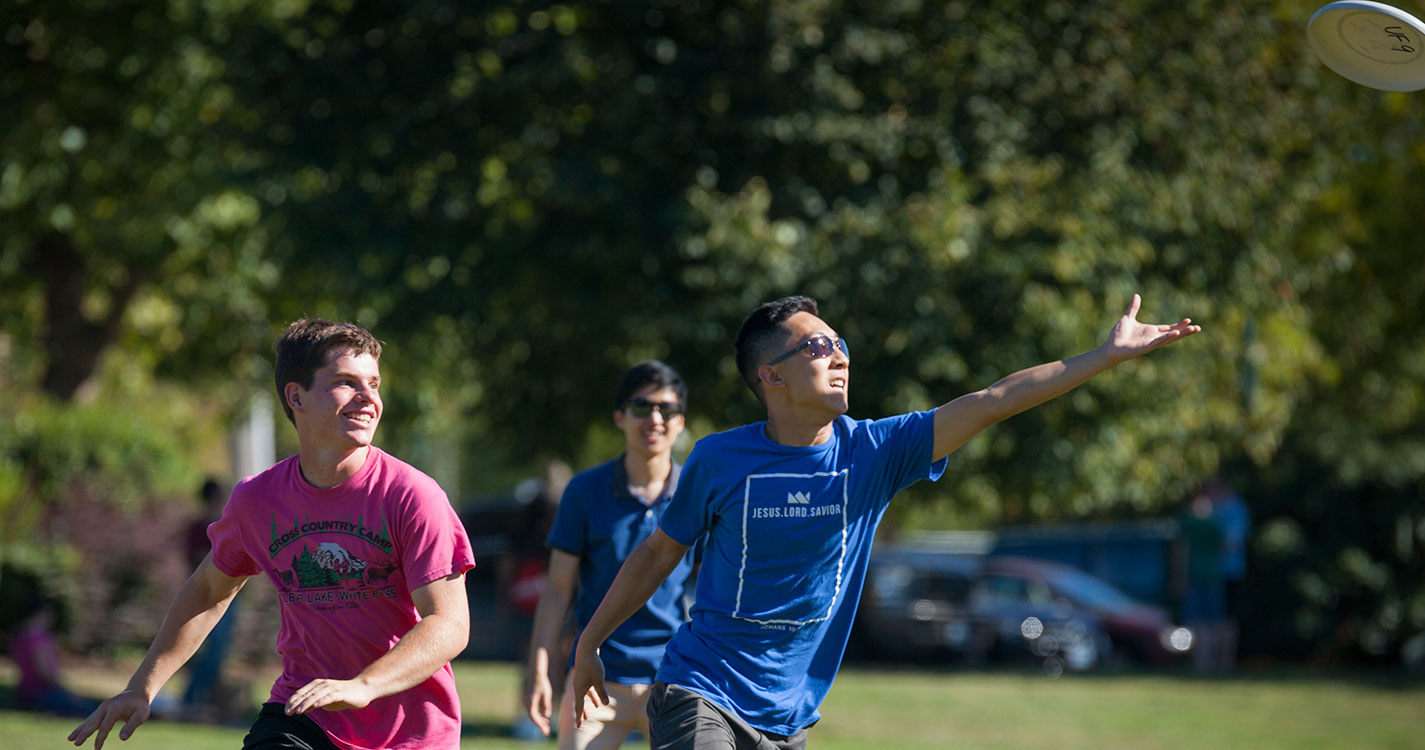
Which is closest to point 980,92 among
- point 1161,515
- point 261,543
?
point 261,543

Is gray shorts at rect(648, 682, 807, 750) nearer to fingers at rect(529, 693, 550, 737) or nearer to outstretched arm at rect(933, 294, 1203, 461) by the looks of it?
outstretched arm at rect(933, 294, 1203, 461)

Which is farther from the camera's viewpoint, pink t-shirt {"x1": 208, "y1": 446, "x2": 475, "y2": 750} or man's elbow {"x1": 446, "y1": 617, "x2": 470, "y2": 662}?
pink t-shirt {"x1": 208, "y1": 446, "x2": 475, "y2": 750}

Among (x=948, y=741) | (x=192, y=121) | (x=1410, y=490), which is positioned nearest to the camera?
(x=948, y=741)

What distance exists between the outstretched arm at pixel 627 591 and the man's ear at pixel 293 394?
114 centimetres

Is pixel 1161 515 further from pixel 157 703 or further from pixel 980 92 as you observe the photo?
pixel 157 703

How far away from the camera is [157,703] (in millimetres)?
12688

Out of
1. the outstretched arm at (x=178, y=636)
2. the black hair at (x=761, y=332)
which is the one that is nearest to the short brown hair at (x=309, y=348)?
the outstretched arm at (x=178, y=636)

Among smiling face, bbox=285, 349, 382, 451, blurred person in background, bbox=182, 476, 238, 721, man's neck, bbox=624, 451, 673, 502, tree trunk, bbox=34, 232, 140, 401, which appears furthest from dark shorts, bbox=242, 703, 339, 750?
tree trunk, bbox=34, 232, 140, 401

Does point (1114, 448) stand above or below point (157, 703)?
above

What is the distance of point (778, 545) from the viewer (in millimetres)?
4539

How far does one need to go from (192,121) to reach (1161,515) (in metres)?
20.7

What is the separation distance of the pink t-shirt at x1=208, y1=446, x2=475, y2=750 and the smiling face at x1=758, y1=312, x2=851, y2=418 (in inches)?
44.5

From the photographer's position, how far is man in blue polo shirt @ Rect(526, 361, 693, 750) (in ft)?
19.9

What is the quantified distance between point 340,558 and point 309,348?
62 centimetres
